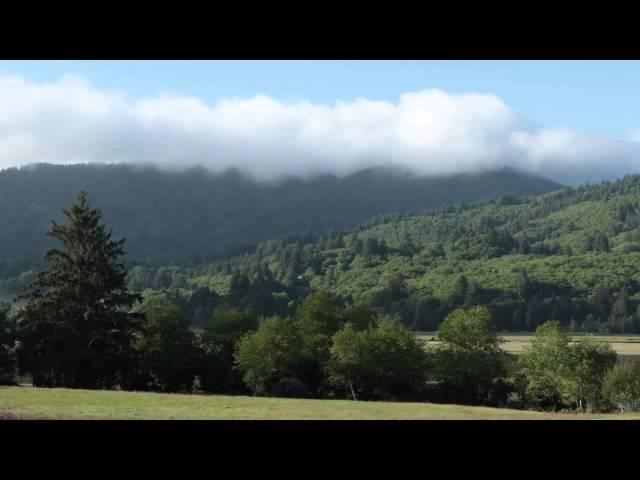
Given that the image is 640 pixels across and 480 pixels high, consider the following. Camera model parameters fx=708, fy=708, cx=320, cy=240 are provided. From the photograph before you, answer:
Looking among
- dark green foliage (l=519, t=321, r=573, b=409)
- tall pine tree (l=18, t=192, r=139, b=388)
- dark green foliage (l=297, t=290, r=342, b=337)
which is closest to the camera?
dark green foliage (l=519, t=321, r=573, b=409)

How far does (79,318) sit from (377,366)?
20.5 metres

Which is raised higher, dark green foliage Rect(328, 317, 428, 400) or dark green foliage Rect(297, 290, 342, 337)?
dark green foliage Rect(297, 290, 342, 337)

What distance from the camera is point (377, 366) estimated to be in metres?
47.6

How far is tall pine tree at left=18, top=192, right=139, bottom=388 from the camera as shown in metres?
45.5

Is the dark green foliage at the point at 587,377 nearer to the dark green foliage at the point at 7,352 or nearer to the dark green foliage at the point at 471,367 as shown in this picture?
the dark green foliage at the point at 471,367

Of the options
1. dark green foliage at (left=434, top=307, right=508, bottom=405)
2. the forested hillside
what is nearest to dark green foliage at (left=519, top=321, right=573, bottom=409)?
dark green foliage at (left=434, top=307, right=508, bottom=405)

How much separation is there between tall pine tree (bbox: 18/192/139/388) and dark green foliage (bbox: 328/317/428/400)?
1408cm

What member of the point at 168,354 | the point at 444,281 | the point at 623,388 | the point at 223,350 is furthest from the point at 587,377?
the point at 444,281

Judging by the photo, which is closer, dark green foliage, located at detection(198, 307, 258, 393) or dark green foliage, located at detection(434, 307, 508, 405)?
dark green foliage, located at detection(434, 307, 508, 405)

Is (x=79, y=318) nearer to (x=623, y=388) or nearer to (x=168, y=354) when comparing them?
(x=168, y=354)

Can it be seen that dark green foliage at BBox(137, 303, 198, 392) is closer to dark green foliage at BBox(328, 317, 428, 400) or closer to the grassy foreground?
the grassy foreground
